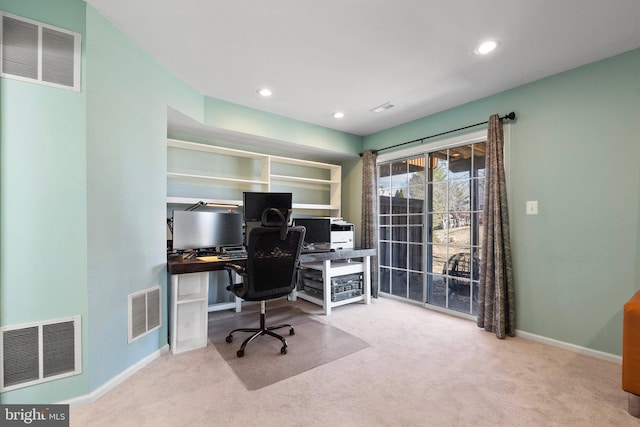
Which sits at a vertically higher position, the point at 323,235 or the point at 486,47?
the point at 486,47

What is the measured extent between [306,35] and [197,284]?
232 cm

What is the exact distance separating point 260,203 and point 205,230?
2.39 feet

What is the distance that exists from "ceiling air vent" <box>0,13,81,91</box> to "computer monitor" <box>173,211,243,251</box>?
1448 mm

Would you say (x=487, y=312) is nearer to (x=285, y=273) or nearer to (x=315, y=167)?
(x=285, y=273)

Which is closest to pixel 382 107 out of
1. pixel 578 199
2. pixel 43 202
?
pixel 578 199

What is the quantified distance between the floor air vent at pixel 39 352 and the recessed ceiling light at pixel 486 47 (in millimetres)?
3364

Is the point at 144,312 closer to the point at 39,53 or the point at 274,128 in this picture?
the point at 39,53

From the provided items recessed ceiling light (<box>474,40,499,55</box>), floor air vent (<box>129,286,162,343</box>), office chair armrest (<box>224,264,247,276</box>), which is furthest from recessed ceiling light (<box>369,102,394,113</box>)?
floor air vent (<box>129,286,162,343</box>)

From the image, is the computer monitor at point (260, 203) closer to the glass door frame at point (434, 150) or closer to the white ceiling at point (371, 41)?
the white ceiling at point (371, 41)

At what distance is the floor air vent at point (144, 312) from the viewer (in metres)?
2.03

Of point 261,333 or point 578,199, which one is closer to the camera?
point 578,199

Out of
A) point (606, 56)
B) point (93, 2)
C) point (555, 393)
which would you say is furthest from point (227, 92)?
point (555, 393)

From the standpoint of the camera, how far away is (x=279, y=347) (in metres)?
2.47

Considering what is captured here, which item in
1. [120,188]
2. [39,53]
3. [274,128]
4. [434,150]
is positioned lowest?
[120,188]
